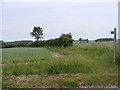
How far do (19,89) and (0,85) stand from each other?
558 mm

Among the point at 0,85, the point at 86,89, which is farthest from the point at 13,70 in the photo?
the point at 86,89

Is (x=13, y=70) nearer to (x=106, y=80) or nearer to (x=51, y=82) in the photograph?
(x=51, y=82)

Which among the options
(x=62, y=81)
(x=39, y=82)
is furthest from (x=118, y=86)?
(x=39, y=82)

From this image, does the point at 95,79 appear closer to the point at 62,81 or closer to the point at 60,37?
the point at 62,81

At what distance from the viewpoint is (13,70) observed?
4863mm

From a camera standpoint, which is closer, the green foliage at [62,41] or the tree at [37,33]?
the green foliage at [62,41]

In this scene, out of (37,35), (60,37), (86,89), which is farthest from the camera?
(37,35)

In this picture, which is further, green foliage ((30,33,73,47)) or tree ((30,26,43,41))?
tree ((30,26,43,41))

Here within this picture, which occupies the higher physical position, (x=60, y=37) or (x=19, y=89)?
(x=60, y=37)

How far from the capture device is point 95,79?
382cm

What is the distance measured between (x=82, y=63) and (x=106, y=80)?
1598mm

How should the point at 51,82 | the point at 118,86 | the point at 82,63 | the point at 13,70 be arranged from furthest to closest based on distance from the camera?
the point at 82,63
the point at 13,70
the point at 51,82
the point at 118,86

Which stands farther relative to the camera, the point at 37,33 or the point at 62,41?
the point at 37,33

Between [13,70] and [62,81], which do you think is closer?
[62,81]
